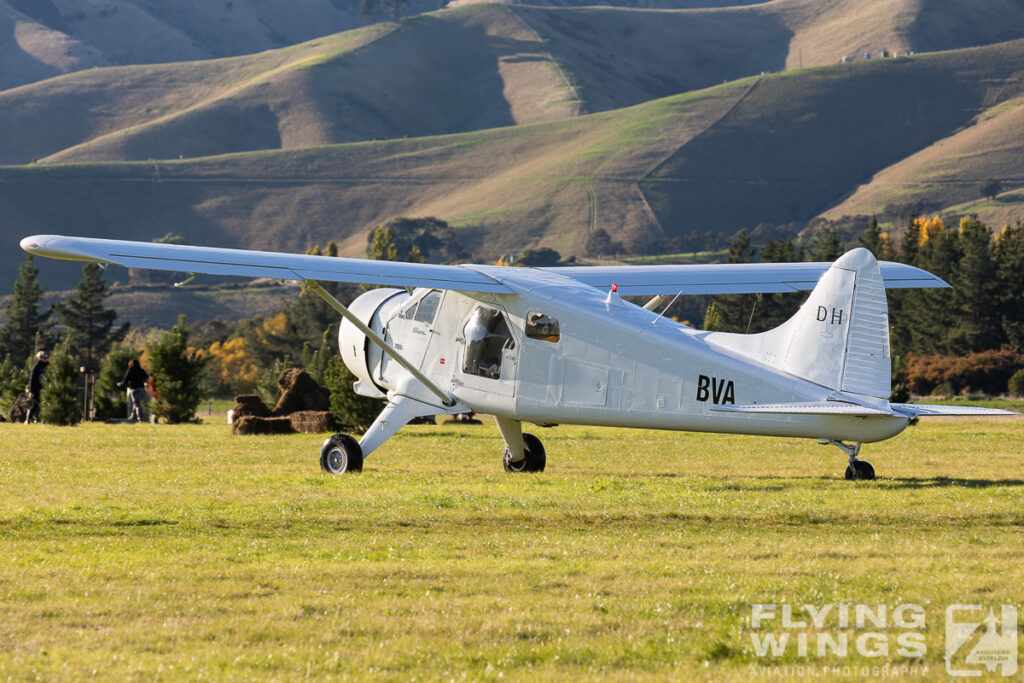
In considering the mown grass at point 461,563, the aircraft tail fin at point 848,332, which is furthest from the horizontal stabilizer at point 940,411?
the mown grass at point 461,563

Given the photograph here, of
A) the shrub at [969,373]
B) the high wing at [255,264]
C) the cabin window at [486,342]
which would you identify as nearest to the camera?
the high wing at [255,264]

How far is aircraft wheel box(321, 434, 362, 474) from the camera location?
16031mm

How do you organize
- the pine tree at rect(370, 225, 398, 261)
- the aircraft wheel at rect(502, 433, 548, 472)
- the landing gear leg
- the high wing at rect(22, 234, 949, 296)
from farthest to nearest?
the pine tree at rect(370, 225, 398, 261) → the aircraft wheel at rect(502, 433, 548, 472) → the landing gear leg → the high wing at rect(22, 234, 949, 296)

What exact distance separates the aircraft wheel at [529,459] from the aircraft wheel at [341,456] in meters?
2.23

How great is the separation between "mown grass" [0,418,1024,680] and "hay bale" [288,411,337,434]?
9.13m

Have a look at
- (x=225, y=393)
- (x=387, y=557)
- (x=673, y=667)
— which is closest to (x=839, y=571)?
(x=673, y=667)

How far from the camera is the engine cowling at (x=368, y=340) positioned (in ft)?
57.5

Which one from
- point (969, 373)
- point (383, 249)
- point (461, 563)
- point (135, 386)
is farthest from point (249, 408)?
point (383, 249)

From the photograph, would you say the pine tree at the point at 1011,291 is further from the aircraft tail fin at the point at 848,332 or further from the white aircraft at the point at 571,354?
the aircraft tail fin at the point at 848,332

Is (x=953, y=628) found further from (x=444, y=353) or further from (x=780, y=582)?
(x=444, y=353)

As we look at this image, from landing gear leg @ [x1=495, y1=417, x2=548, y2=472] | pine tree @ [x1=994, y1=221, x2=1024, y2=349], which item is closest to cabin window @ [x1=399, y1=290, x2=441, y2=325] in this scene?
landing gear leg @ [x1=495, y1=417, x2=548, y2=472]

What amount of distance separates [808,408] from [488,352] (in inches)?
179

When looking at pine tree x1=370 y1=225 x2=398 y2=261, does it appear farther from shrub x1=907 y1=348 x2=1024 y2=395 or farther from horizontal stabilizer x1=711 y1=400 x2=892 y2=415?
horizontal stabilizer x1=711 y1=400 x2=892 y2=415

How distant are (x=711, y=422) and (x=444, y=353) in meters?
4.19
